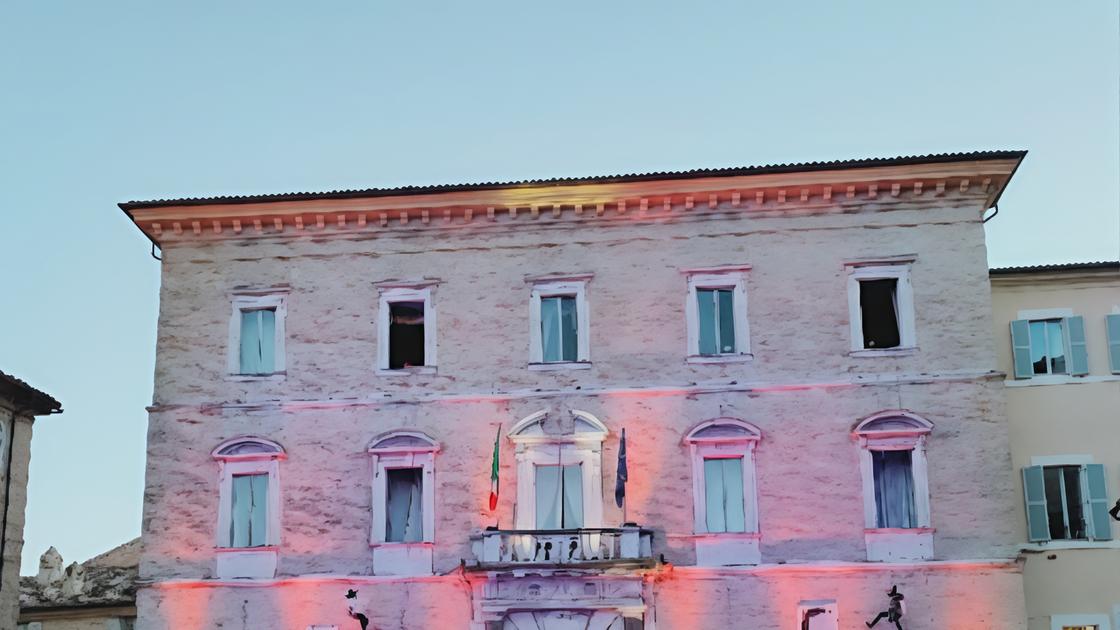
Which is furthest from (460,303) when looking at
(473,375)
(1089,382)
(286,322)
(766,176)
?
(1089,382)

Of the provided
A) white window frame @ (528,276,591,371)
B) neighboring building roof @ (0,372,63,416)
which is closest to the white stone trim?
white window frame @ (528,276,591,371)

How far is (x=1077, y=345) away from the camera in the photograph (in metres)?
30.4

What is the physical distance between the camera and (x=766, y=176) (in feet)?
97.2

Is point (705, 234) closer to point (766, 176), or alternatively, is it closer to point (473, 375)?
point (766, 176)

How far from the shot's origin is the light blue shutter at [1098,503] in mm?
29062

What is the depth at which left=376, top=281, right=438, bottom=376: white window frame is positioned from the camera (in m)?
30.0

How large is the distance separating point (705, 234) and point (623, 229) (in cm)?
173

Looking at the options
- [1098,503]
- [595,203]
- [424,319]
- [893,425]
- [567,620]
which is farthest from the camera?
[424,319]

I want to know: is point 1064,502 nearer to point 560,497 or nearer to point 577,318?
point 560,497

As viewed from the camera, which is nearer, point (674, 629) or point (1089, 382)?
point (674, 629)

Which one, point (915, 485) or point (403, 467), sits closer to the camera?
point (915, 485)

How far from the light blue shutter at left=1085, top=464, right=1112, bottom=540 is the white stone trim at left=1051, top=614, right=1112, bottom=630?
1.58 m

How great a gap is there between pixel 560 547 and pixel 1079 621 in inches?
417

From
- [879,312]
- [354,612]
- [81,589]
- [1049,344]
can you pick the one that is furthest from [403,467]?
[81,589]
